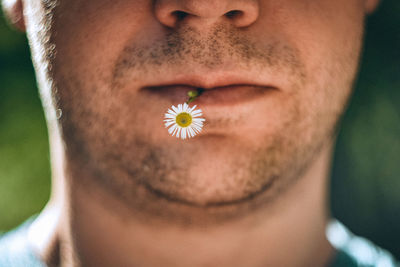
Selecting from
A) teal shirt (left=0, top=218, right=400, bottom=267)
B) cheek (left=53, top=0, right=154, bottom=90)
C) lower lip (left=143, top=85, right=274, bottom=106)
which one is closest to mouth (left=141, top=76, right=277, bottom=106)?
lower lip (left=143, top=85, right=274, bottom=106)

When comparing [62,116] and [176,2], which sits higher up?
[176,2]

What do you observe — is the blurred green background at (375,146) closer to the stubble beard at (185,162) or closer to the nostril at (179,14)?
the stubble beard at (185,162)

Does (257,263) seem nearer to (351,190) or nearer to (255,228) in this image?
(255,228)

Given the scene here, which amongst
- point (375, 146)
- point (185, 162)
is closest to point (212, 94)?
point (185, 162)

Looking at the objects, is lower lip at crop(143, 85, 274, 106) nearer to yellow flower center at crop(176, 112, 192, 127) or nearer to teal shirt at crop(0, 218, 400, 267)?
yellow flower center at crop(176, 112, 192, 127)

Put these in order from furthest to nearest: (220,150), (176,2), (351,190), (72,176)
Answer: (351,190)
(72,176)
(220,150)
(176,2)

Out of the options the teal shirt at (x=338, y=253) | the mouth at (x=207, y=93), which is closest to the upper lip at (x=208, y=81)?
the mouth at (x=207, y=93)

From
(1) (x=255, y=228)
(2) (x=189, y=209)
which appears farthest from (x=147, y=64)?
(1) (x=255, y=228)
